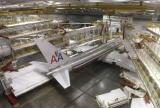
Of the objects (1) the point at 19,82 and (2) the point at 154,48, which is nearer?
(2) the point at 154,48

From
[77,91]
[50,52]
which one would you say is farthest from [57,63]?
[77,91]

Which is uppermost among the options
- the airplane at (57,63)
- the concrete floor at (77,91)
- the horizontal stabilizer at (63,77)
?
the airplane at (57,63)

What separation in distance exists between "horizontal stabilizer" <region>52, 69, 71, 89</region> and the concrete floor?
555mm

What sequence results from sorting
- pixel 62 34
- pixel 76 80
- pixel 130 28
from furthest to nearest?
pixel 130 28 < pixel 62 34 < pixel 76 80

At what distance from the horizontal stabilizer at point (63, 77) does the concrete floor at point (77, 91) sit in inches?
21.9

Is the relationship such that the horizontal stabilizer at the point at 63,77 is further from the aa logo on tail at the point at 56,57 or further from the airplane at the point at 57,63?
the aa logo on tail at the point at 56,57

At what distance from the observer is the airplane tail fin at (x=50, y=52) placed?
16.9 ft

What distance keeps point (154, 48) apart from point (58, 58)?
331cm

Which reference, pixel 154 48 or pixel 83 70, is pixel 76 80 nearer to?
pixel 83 70

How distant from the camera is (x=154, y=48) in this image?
4.64m

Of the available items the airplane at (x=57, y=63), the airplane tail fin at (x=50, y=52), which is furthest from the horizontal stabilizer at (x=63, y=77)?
the airplane tail fin at (x=50, y=52)

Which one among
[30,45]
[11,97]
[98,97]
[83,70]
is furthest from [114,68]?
[11,97]

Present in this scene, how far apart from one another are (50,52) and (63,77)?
40.5 inches

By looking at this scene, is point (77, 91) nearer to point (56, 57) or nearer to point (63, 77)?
point (63, 77)
